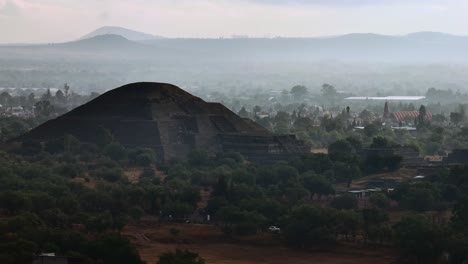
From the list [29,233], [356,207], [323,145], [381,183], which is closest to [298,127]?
[323,145]

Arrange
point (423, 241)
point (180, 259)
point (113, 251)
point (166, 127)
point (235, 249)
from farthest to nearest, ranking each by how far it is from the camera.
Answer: point (166, 127), point (235, 249), point (423, 241), point (113, 251), point (180, 259)

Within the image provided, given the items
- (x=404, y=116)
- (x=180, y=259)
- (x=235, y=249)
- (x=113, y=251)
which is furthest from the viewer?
(x=404, y=116)

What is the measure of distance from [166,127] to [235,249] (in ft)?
141

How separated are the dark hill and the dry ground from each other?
108 ft

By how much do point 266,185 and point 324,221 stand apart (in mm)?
17604

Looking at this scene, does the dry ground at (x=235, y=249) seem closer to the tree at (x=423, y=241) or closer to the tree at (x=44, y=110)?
the tree at (x=423, y=241)

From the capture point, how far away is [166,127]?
101125mm

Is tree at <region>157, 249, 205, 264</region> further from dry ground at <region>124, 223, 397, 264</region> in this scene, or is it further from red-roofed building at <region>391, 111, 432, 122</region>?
red-roofed building at <region>391, 111, 432, 122</region>

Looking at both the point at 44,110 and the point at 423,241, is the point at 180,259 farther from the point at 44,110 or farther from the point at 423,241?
the point at 44,110

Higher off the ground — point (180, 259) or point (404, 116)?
point (180, 259)

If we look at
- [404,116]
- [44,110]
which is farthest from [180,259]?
[404,116]

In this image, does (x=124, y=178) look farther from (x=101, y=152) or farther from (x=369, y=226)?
(x=369, y=226)

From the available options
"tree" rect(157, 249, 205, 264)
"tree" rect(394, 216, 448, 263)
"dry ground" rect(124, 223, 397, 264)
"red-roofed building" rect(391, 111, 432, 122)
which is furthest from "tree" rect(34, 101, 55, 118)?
"tree" rect(157, 249, 205, 264)

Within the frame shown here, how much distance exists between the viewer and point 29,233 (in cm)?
5322
